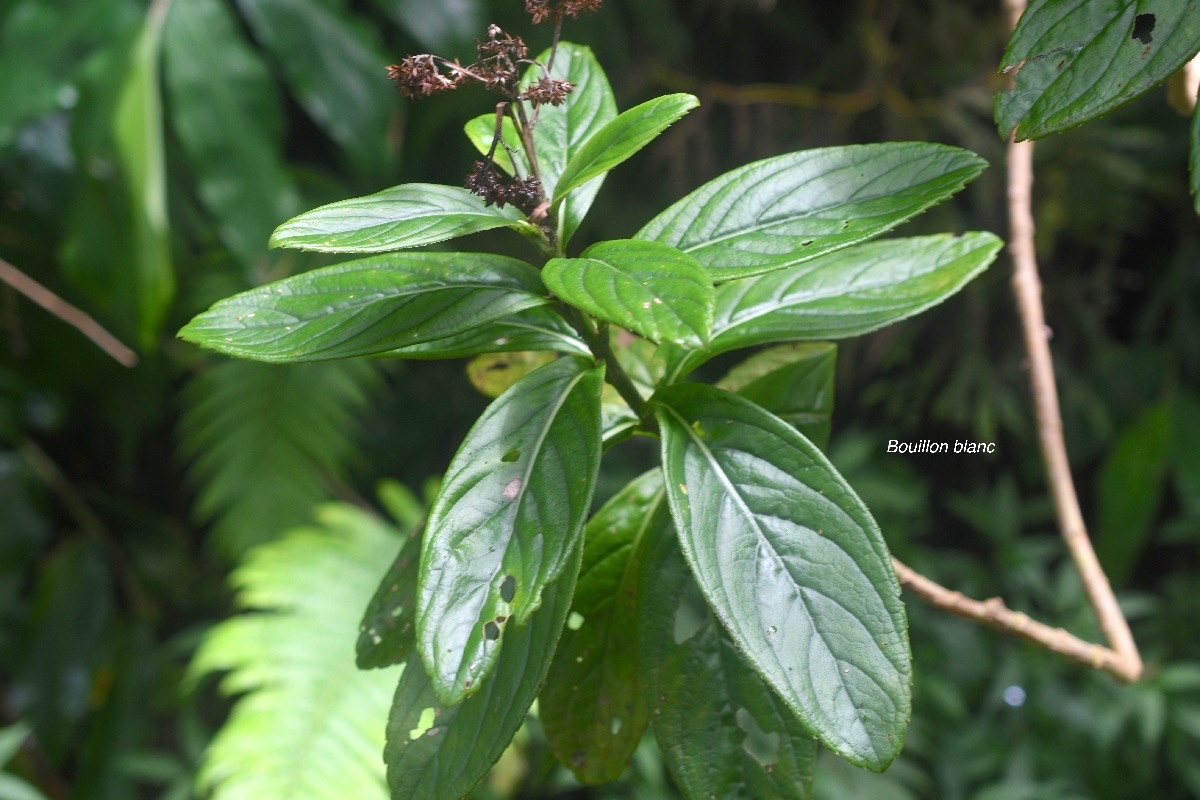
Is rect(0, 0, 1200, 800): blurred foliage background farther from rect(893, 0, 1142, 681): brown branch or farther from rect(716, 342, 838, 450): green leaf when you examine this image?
rect(716, 342, 838, 450): green leaf

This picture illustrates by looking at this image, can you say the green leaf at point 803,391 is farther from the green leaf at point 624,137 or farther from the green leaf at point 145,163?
the green leaf at point 145,163

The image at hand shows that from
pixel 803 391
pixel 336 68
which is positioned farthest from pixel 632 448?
pixel 803 391

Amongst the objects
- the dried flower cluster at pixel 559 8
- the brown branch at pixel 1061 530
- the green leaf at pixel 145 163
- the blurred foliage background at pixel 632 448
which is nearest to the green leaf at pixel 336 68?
the blurred foliage background at pixel 632 448

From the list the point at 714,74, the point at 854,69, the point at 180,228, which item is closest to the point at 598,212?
the point at 714,74

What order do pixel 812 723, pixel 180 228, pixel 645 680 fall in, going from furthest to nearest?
1. pixel 180 228
2. pixel 645 680
3. pixel 812 723

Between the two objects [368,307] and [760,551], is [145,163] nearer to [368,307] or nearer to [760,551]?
[368,307]

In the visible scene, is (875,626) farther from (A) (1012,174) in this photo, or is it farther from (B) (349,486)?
(B) (349,486)
